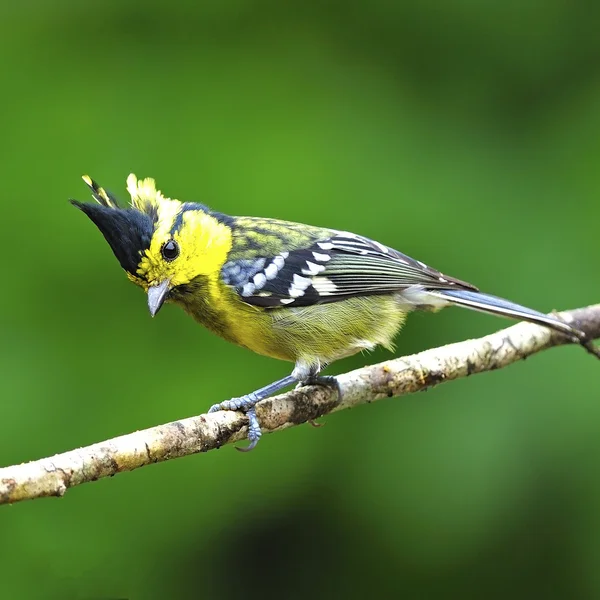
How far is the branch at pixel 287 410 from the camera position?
2.15m

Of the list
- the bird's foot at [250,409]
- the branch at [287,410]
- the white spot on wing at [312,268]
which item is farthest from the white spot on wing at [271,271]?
the bird's foot at [250,409]

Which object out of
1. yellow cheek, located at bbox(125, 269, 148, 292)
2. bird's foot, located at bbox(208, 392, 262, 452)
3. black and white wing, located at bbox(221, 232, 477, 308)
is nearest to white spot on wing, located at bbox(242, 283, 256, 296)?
black and white wing, located at bbox(221, 232, 477, 308)

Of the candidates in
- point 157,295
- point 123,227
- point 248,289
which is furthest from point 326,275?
point 123,227

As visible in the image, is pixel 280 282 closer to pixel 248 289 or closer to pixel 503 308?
pixel 248 289

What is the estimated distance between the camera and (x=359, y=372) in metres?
3.23

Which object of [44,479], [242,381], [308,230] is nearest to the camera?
[44,479]

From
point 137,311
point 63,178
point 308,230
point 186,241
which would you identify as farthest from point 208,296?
point 63,178

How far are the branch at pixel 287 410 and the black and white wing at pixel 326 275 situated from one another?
28cm

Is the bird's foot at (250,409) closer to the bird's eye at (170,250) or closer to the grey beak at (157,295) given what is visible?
the grey beak at (157,295)

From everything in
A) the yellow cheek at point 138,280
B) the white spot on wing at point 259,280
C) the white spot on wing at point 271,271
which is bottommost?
the yellow cheek at point 138,280

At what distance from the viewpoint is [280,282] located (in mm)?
3305

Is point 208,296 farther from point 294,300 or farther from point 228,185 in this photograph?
point 228,185

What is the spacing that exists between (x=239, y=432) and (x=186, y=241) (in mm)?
817

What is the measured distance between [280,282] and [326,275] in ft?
0.65
